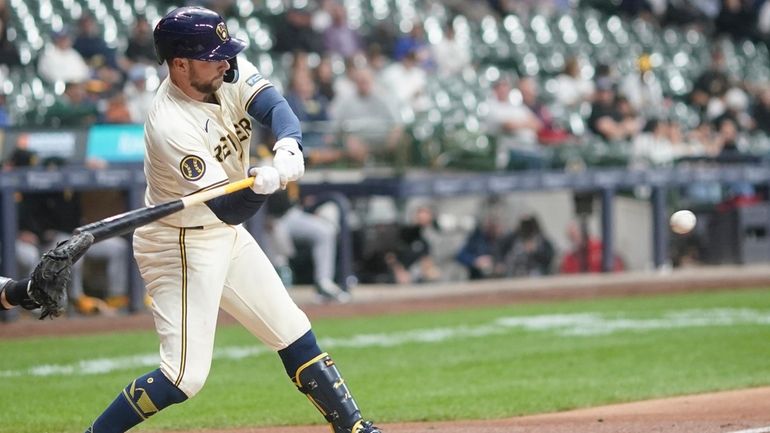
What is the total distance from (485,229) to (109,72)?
417cm

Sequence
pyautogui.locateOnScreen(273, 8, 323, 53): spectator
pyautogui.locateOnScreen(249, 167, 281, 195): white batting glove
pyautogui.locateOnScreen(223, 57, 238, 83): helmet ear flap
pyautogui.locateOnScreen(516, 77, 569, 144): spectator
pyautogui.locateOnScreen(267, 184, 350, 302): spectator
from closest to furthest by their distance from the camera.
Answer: pyautogui.locateOnScreen(249, 167, 281, 195): white batting glove, pyautogui.locateOnScreen(223, 57, 238, 83): helmet ear flap, pyautogui.locateOnScreen(267, 184, 350, 302): spectator, pyautogui.locateOnScreen(516, 77, 569, 144): spectator, pyautogui.locateOnScreen(273, 8, 323, 53): spectator

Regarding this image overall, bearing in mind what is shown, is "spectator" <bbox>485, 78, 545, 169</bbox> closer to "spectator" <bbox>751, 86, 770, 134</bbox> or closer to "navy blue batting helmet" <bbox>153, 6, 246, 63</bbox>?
"spectator" <bbox>751, 86, 770, 134</bbox>

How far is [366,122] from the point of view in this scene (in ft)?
43.8

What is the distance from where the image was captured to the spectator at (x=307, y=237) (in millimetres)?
12469

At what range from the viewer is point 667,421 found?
633 cm

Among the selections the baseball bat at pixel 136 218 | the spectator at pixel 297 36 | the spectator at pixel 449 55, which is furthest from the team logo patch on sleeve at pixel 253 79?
the spectator at pixel 449 55

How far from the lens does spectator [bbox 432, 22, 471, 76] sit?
16312mm

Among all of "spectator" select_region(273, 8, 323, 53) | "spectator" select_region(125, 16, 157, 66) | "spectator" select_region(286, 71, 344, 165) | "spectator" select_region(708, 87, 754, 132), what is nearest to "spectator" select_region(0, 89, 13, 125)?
"spectator" select_region(125, 16, 157, 66)

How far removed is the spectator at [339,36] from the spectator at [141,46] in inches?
98.0

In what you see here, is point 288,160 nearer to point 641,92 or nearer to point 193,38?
point 193,38

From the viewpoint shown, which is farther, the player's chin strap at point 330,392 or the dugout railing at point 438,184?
the dugout railing at point 438,184

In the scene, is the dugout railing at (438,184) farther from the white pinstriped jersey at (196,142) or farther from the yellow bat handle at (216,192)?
the yellow bat handle at (216,192)

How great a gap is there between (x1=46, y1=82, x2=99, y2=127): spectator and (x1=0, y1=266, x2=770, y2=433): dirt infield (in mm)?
1865

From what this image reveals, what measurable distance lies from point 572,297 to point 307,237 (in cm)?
266
